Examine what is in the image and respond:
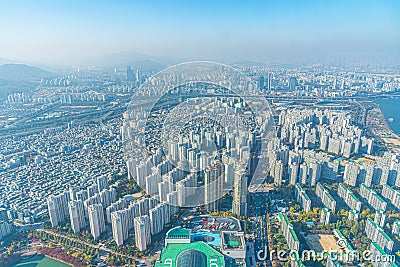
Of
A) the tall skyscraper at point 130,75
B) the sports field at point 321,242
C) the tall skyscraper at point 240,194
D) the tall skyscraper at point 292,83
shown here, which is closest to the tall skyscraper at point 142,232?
the tall skyscraper at point 240,194

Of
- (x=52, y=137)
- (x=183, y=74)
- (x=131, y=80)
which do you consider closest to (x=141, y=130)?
(x=183, y=74)

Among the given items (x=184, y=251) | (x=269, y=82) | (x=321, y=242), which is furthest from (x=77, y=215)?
(x=269, y=82)

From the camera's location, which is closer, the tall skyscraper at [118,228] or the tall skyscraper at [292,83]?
the tall skyscraper at [118,228]

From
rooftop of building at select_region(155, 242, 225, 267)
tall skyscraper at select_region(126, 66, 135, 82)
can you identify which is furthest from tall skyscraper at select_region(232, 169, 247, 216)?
tall skyscraper at select_region(126, 66, 135, 82)

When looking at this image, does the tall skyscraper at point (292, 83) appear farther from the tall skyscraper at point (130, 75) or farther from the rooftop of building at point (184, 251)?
the rooftop of building at point (184, 251)

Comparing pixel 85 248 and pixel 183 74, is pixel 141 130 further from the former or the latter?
pixel 85 248

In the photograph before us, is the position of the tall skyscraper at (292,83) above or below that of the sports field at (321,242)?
above

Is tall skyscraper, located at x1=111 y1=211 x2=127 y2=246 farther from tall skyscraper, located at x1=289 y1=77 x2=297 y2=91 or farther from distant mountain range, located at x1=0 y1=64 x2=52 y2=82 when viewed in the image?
distant mountain range, located at x1=0 y1=64 x2=52 y2=82
